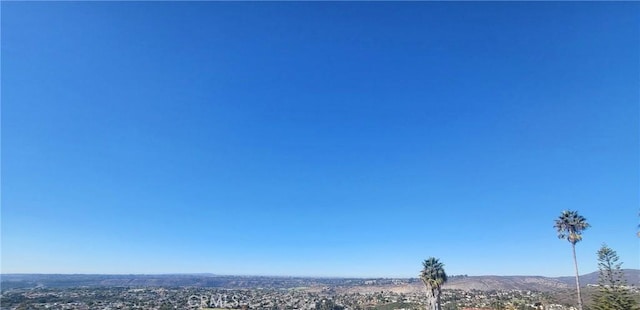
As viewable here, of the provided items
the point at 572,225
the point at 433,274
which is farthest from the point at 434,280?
the point at 572,225

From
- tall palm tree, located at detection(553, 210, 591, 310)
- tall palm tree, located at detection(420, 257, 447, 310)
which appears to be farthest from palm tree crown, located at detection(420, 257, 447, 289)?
tall palm tree, located at detection(553, 210, 591, 310)

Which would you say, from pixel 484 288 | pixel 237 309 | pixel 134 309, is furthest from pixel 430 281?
pixel 484 288

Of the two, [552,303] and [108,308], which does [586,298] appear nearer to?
[552,303]

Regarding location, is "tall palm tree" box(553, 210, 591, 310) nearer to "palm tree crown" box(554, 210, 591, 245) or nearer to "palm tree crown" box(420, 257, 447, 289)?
"palm tree crown" box(554, 210, 591, 245)

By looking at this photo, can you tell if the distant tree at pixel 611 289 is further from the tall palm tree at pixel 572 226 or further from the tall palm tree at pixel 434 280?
the tall palm tree at pixel 434 280

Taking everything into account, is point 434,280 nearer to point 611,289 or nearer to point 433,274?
point 433,274

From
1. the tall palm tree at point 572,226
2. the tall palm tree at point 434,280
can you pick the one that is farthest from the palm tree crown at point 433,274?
the tall palm tree at point 572,226

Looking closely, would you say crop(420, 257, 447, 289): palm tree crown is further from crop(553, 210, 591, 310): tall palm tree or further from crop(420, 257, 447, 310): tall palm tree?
crop(553, 210, 591, 310): tall palm tree
